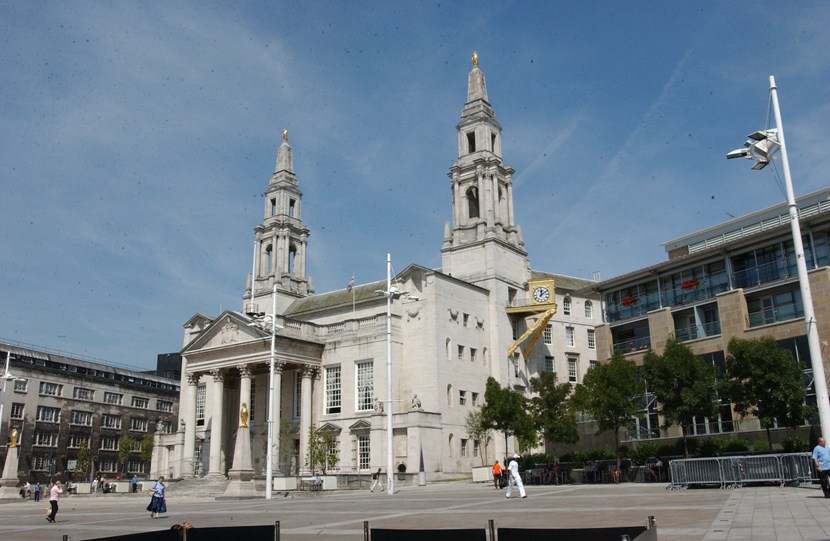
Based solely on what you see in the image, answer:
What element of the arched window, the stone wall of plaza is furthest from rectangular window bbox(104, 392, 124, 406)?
the arched window

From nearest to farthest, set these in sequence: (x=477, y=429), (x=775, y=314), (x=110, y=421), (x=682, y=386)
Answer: (x=682, y=386)
(x=775, y=314)
(x=477, y=429)
(x=110, y=421)

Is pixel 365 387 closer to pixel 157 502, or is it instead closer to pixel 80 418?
pixel 157 502

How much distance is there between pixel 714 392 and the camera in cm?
4353

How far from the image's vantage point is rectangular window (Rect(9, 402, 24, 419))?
276 ft

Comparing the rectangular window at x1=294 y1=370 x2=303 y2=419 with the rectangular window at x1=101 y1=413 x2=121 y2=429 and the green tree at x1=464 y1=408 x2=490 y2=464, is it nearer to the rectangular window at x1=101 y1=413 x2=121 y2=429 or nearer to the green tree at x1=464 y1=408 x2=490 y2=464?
the green tree at x1=464 y1=408 x2=490 y2=464

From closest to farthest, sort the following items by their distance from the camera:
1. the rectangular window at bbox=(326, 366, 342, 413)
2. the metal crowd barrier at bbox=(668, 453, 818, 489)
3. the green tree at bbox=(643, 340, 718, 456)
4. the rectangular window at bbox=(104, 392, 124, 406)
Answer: the metal crowd barrier at bbox=(668, 453, 818, 489) → the green tree at bbox=(643, 340, 718, 456) → the rectangular window at bbox=(326, 366, 342, 413) → the rectangular window at bbox=(104, 392, 124, 406)

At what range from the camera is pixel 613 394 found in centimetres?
4559

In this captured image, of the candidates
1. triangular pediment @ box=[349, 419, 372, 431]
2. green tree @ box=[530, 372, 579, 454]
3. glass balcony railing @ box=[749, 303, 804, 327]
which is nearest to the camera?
glass balcony railing @ box=[749, 303, 804, 327]

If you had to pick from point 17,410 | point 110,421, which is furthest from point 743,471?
point 110,421

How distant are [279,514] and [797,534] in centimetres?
1711

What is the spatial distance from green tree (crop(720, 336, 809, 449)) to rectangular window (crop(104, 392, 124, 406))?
81085mm

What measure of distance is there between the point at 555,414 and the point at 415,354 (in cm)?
1520

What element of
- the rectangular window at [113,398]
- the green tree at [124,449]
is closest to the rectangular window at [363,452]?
the green tree at [124,449]

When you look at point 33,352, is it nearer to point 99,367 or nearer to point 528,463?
point 99,367
